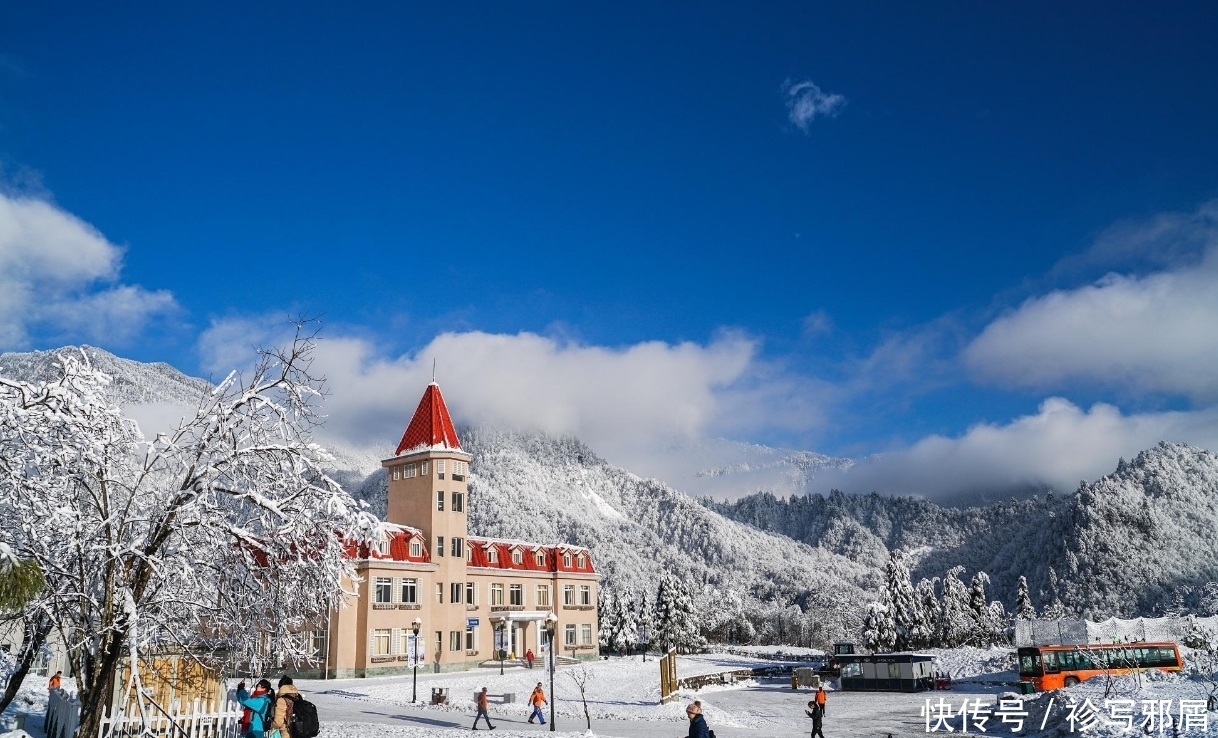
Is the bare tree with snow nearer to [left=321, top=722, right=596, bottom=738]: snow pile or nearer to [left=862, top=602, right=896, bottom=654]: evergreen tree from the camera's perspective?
[left=321, top=722, right=596, bottom=738]: snow pile

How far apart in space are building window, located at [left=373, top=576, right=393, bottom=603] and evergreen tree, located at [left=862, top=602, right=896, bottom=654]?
47900 mm

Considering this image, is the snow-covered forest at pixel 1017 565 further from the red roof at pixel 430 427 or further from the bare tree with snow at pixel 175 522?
the bare tree with snow at pixel 175 522

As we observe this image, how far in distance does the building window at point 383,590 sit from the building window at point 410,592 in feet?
3.35

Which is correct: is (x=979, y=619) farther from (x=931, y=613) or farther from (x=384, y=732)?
(x=384, y=732)

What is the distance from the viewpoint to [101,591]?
11.5m

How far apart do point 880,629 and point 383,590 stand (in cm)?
4945

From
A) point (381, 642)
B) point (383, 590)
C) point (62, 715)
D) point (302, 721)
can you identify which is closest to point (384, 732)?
point (62, 715)

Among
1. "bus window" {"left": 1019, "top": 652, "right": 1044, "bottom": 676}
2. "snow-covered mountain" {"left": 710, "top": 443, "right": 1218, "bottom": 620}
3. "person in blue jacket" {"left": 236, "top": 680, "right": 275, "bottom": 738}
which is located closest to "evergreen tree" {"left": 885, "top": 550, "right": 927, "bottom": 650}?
"bus window" {"left": 1019, "top": 652, "right": 1044, "bottom": 676}

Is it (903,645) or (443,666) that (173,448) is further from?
(903,645)

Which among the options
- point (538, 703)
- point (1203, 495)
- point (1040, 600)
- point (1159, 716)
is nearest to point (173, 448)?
point (538, 703)

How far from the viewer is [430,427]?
54750mm

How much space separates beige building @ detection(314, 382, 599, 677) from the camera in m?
47.2

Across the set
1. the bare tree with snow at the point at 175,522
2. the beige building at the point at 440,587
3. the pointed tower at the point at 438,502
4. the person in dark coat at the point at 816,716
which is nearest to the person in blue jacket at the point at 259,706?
the bare tree with snow at the point at 175,522

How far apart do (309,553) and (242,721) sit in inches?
289
